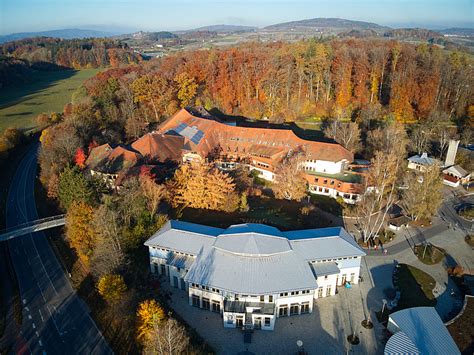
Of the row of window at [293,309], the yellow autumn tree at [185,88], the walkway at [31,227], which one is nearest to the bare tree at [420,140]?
the row of window at [293,309]

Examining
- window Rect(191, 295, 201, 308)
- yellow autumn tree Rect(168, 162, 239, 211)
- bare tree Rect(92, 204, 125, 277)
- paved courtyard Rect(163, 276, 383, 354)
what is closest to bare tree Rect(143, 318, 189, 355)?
paved courtyard Rect(163, 276, 383, 354)

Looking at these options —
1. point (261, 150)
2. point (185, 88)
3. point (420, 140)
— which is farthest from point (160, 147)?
point (420, 140)

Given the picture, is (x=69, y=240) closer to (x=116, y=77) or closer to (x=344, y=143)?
(x=344, y=143)

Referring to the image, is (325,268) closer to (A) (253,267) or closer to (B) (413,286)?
(A) (253,267)

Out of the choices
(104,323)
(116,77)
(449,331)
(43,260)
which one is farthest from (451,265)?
(116,77)

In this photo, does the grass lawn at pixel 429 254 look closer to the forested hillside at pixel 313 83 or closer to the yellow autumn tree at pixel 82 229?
the yellow autumn tree at pixel 82 229
